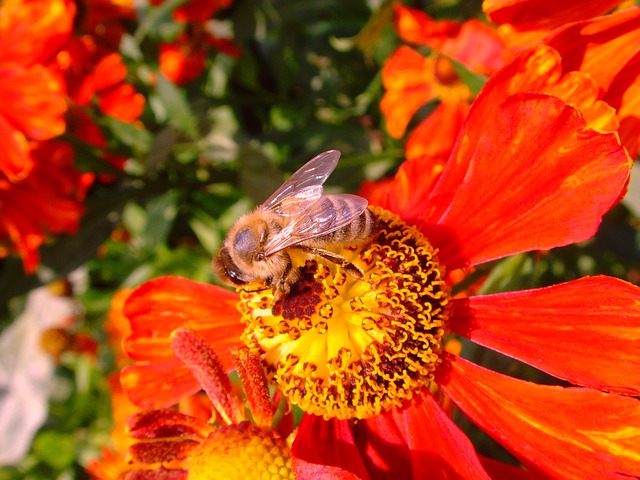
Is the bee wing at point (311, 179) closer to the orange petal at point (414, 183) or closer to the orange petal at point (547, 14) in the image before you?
the orange petal at point (414, 183)

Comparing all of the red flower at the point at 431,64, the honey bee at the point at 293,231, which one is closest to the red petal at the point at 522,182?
the honey bee at the point at 293,231

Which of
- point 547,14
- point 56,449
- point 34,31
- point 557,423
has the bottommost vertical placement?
point 56,449

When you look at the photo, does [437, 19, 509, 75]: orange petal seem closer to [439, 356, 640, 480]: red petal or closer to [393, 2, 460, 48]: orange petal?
[393, 2, 460, 48]: orange petal

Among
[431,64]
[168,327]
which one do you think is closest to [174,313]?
[168,327]

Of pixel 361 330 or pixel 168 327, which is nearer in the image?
pixel 361 330

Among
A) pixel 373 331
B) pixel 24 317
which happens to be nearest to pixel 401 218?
pixel 373 331

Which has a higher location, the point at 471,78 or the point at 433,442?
the point at 471,78

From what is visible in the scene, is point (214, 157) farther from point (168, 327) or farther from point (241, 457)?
point (241, 457)

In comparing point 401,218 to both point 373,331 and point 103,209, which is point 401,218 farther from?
point 103,209
